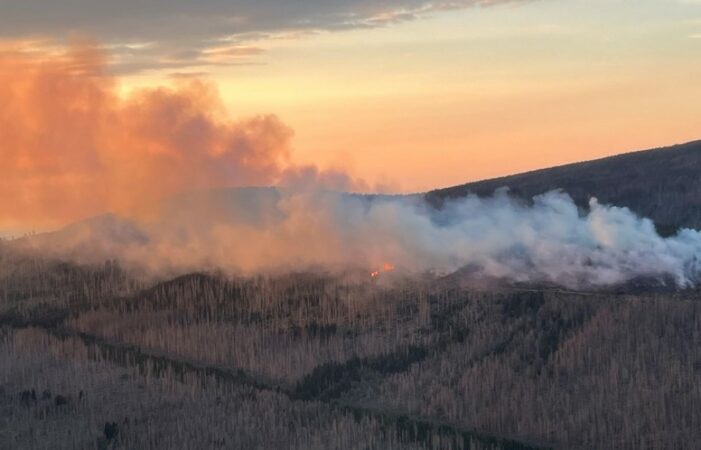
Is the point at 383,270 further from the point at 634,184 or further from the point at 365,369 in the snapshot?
the point at 634,184

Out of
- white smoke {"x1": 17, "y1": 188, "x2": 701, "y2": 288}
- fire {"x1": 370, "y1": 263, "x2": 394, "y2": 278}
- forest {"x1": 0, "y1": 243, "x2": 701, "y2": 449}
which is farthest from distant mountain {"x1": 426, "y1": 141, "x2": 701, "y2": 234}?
forest {"x1": 0, "y1": 243, "x2": 701, "y2": 449}

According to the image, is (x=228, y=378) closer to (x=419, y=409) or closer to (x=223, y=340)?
(x=223, y=340)

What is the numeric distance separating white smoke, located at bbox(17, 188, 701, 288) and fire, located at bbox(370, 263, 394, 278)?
300 mm

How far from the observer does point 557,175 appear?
70250 millimetres

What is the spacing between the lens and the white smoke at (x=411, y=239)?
126 feet

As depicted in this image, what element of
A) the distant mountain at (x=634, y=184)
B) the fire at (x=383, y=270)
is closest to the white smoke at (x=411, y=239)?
the fire at (x=383, y=270)

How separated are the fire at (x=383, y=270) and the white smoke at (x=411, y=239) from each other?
300 millimetres

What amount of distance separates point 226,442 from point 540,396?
880 cm

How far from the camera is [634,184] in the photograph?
63.6 metres

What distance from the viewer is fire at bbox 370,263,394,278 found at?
4138 centimetres

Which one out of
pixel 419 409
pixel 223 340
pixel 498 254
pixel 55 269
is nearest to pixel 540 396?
pixel 419 409

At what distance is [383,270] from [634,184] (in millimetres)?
27126

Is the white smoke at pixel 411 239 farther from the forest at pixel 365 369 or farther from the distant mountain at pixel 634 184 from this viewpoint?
the distant mountain at pixel 634 184

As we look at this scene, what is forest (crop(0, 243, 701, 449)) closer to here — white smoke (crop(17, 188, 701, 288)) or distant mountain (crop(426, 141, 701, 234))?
white smoke (crop(17, 188, 701, 288))
